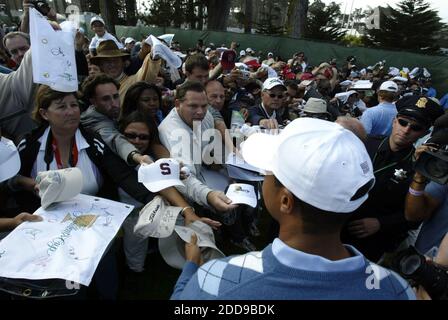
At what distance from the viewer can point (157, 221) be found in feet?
7.25

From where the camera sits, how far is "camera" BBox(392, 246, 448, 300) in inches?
57.8

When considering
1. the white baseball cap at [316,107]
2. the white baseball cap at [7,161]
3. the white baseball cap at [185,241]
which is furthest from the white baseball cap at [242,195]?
the white baseball cap at [316,107]

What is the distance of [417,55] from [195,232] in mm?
17095

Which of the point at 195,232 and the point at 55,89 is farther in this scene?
the point at 55,89

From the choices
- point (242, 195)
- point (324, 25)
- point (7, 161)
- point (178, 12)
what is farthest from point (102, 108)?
point (178, 12)

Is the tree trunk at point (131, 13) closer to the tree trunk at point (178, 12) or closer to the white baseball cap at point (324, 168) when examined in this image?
the tree trunk at point (178, 12)

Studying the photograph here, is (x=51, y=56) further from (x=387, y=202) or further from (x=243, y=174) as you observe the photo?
(x=387, y=202)

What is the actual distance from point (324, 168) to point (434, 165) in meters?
1.13

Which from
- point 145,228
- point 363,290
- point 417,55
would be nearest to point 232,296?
point 363,290

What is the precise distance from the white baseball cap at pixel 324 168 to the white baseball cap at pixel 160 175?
119cm

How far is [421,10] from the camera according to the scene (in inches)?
1139
